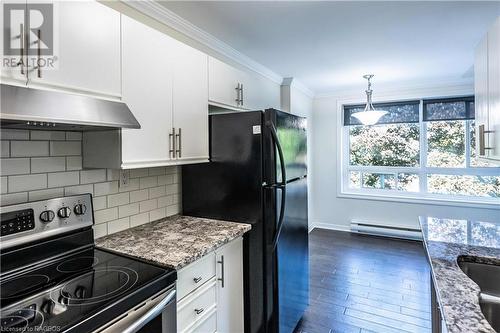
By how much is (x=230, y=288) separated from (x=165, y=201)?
782 millimetres

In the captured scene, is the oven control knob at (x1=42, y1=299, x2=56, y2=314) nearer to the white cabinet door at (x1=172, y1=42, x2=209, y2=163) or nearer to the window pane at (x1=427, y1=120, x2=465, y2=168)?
the white cabinet door at (x1=172, y1=42, x2=209, y2=163)

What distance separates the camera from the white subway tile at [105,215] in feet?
5.40

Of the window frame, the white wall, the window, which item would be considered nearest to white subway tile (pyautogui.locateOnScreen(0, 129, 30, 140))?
the white wall

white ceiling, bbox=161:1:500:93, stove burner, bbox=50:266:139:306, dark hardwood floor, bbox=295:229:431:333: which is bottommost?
dark hardwood floor, bbox=295:229:431:333

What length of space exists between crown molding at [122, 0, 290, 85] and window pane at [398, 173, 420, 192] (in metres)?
2.88

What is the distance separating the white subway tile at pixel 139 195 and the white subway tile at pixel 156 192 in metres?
0.03

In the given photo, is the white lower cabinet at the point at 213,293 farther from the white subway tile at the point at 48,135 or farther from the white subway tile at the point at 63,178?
the white subway tile at the point at 48,135

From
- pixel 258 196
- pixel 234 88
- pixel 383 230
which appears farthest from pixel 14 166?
pixel 383 230

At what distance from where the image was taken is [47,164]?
143cm

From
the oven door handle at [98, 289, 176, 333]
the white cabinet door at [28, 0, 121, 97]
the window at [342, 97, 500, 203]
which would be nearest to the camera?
the oven door handle at [98, 289, 176, 333]

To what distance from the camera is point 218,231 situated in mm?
1787

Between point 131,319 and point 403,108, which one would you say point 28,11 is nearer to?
point 131,319

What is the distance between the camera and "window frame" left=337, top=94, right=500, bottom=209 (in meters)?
4.09

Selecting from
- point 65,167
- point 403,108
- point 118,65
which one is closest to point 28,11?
point 118,65
